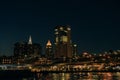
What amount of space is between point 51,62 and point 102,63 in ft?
107

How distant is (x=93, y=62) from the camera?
156m

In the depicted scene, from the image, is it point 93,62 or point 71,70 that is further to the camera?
point 71,70

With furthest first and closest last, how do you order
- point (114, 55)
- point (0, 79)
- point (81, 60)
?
1. point (81, 60)
2. point (114, 55)
3. point (0, 79)

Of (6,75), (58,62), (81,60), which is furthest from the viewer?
(58,62)

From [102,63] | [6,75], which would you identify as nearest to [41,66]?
[102,63]

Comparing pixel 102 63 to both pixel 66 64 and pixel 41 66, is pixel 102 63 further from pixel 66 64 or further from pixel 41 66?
A: pixel 41 66

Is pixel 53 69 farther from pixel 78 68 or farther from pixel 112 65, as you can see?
pixel 112 65

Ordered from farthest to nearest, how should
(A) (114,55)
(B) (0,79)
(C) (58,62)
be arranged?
(C) (58,62)
(A) (114,55)
(B) (0,79)

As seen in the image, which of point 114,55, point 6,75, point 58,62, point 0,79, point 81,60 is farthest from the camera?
point 58,62

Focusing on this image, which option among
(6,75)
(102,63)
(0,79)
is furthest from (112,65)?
(0,79)

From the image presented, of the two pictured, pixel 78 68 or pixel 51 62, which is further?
pixel 51 62

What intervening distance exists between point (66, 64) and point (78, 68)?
19.8 ft

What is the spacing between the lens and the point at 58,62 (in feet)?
570

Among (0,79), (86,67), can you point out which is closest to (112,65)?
(86,67)
